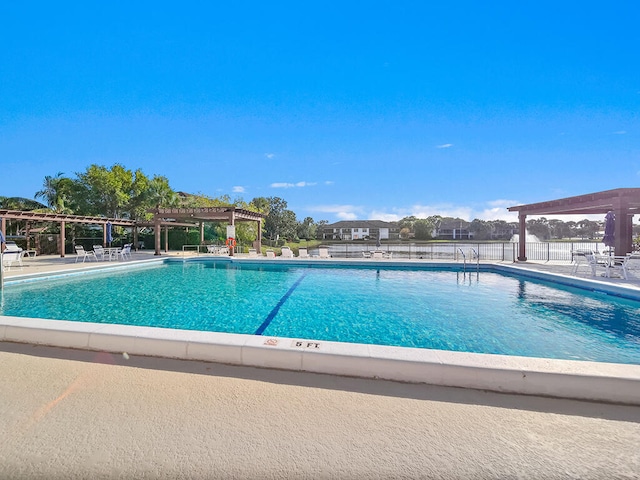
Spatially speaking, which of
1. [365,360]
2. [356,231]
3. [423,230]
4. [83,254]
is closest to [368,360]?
[365,360]

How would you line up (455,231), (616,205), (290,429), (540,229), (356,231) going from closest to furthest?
1. (290,429)
2. (616,205)
3. (540,229)
4. (356,231)
5. (455,231)

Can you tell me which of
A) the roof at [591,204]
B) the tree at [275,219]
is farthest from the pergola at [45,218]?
the roof at [591,204]

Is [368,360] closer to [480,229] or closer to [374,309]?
[374,309]

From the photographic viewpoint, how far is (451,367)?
280 cm

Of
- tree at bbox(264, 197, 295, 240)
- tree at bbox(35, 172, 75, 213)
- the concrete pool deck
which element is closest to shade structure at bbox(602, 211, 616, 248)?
the concrete pool deck

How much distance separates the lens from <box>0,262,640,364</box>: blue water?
5.11 meters

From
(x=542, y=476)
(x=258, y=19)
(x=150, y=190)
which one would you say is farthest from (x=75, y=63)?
(x=542, y=476)

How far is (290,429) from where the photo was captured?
212 cm

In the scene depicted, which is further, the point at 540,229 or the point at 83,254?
the point at 540,229

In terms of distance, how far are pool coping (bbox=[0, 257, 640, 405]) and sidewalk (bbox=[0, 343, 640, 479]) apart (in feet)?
0.36

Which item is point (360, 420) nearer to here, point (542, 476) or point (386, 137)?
point (542, 476)

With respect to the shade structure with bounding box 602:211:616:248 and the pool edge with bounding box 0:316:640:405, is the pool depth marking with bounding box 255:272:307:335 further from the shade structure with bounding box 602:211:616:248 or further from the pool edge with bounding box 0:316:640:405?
the shade structure with bounding box 602:211:616:248

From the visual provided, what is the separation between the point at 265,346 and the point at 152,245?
2434 cm

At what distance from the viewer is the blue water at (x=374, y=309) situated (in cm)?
511
